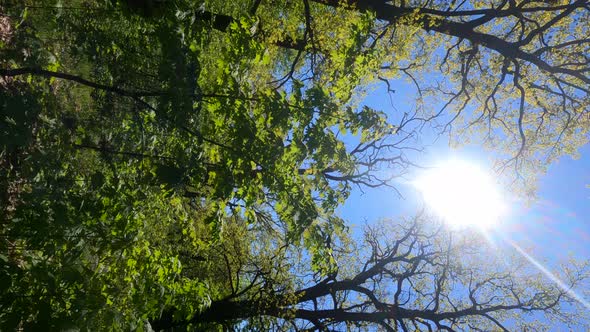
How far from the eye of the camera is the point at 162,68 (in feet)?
12.9

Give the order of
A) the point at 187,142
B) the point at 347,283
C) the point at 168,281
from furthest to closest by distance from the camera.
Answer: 1. the point at 347,283
2. the point at 168,281
3. the point at 187,142

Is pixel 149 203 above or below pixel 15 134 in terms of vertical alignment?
above

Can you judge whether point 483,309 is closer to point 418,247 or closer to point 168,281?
point 418,247

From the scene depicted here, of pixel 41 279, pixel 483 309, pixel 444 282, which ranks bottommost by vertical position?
pixel 41 279

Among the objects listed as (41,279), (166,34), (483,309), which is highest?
(483,309)

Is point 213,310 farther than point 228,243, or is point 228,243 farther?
point 228,243

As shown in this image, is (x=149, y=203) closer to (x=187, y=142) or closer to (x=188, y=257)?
(x=187, y=142)

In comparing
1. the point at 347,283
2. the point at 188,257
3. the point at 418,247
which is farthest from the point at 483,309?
the point at 188,257

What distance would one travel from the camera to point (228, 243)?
13.5 m

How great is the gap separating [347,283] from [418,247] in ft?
8.52

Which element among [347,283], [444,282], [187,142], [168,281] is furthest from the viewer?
[444,282]

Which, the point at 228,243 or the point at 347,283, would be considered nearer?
the point at 347,283

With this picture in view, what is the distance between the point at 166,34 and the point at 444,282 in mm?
11980

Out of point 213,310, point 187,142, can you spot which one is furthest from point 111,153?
point 213,310
